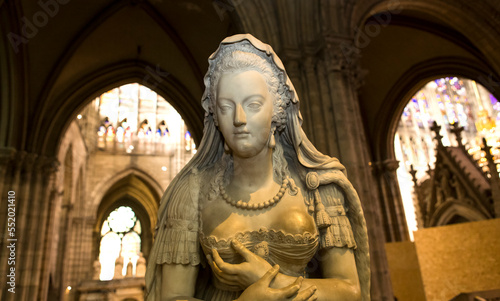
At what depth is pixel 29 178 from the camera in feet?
27.3

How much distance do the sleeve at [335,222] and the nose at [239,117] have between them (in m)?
0.40

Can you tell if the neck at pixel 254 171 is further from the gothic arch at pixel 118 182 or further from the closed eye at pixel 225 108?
the gothic arch at pixel 118 182

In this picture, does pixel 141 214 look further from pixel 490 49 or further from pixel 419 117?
pixel 490 49

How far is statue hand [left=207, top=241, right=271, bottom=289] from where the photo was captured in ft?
3.56

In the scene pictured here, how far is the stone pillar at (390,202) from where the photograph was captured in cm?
964

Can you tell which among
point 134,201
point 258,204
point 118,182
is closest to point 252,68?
point 258,204

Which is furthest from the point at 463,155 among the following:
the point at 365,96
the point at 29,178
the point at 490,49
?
the point at 29,178

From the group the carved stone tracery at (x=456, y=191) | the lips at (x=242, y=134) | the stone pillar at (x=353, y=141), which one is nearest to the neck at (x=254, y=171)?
the lips at (x=242, y=134)

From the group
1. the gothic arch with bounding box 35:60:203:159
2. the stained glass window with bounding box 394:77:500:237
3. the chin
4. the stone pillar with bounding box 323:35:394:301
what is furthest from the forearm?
the stained glass window with bounding box 394:77:500:237

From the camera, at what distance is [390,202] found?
32.6ft

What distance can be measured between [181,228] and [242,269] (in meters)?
0.32

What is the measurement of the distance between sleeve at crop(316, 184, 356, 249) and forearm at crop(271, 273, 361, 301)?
0.14m

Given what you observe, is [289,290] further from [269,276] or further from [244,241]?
[244,241]

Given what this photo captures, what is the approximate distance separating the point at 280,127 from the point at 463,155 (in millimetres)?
10456
